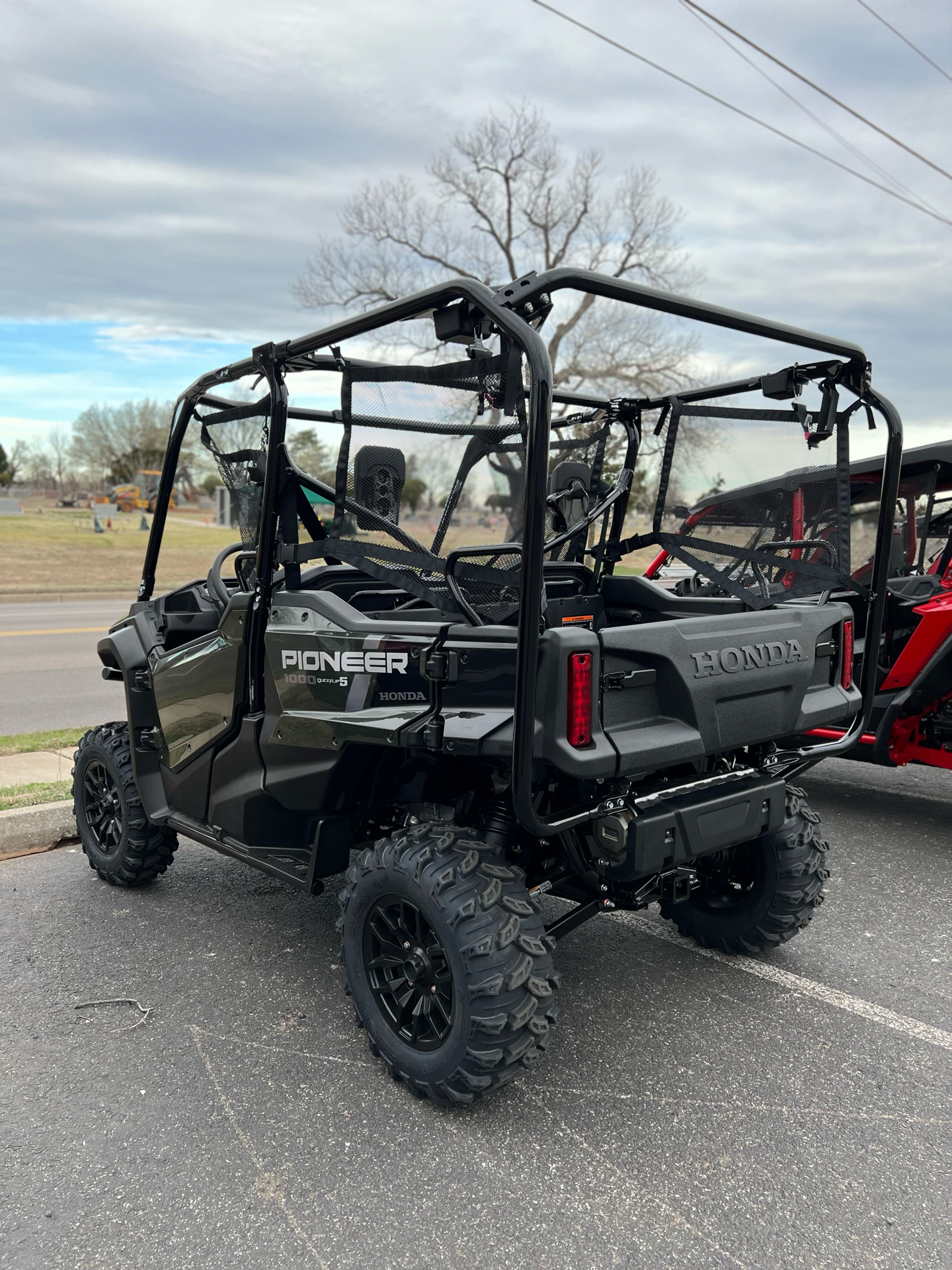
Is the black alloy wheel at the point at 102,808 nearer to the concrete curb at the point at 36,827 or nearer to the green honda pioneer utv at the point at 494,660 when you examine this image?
the green honda pioneer utv at the point at 494,660

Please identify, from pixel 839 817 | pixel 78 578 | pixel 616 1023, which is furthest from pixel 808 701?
pixel 78 578

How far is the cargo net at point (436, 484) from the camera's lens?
288 centimetres

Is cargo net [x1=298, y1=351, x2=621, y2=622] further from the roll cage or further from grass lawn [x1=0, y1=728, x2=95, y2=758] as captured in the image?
grass lawn [x1=0, y1=728, x2=95, y2=758]

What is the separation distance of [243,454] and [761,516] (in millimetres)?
1909

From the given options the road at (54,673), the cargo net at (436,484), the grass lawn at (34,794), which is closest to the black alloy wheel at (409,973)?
the cargo net at (436,484)

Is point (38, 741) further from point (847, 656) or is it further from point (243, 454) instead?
point (847, 656)

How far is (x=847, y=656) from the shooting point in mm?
3355

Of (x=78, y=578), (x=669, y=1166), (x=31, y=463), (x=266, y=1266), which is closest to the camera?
(x=266, y=1266)

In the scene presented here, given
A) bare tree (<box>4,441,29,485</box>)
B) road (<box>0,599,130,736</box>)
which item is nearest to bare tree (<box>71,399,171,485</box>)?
bare tree (<box>4,441,29,485</box>)

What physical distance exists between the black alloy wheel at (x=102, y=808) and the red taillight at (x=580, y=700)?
2546 millimetres

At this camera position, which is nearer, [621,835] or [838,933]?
[621,835]

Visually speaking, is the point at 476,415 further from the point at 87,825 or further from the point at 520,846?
the point at 87,825

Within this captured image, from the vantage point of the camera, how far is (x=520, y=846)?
3158 mm

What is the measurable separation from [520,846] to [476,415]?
136cm
